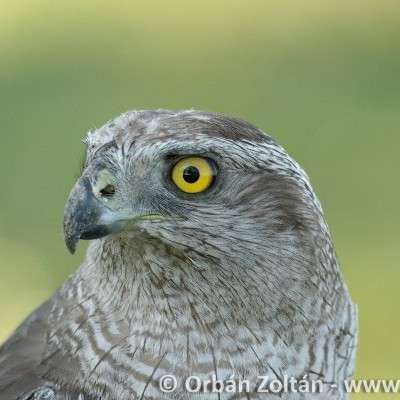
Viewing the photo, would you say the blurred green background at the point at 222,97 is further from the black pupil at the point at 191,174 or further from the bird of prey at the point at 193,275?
the black pupil at the point at 191,174

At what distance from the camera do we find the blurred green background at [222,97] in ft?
24.8

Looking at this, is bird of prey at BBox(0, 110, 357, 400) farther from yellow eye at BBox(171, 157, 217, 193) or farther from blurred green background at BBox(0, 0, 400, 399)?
blurred green background at BBox(0, 0, 400, 399)

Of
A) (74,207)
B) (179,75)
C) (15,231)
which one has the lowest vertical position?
(15,231)

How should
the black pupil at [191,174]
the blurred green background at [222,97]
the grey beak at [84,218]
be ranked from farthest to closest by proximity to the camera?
1. the blurred green background at [222,97]
2. the black pupil at [191,174]
3. the grey beak at [84,218]

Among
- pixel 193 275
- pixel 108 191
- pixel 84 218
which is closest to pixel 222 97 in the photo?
pixel 193 275

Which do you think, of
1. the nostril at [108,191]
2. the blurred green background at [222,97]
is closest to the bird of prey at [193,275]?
the nostril at [108,191]

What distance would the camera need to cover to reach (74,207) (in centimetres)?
331

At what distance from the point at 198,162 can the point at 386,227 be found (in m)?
4.80

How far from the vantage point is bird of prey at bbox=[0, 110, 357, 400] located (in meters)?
3.44

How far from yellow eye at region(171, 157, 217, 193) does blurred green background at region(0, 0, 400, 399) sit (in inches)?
125

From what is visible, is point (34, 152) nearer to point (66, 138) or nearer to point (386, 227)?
point (66, 138)

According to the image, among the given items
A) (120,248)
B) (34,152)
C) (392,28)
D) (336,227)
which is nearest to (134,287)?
(120,248)

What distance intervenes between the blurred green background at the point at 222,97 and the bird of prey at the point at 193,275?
285 cm

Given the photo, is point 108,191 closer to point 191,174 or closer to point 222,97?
point 191,174
